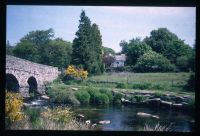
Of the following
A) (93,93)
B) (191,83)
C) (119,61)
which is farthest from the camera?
(119,61)

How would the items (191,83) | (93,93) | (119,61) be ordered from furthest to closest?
(119,61), (93,93), (191,83)

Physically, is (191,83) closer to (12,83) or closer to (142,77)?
(142,77)

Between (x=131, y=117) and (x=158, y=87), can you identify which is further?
(x=158, y=87)

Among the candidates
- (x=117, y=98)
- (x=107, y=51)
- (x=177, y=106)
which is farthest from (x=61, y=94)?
(x=177, y=106)

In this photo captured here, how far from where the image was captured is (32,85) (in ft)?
18.2

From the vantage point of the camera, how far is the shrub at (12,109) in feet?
17.7

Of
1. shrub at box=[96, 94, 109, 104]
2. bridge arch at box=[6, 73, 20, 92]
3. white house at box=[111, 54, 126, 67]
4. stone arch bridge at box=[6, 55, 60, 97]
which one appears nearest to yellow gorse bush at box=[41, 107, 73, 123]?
stone arch bridge at box=[6, 55, 60, 97]

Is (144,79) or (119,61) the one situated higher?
(119,61)

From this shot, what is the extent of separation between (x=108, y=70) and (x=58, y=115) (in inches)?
42.8

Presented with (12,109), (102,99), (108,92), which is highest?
(108,92)

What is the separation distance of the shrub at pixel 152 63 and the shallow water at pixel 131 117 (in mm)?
646

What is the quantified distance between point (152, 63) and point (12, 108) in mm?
2363

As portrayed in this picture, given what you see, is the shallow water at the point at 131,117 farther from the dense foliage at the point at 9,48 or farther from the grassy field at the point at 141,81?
the dense foliage at the point at 9,48
